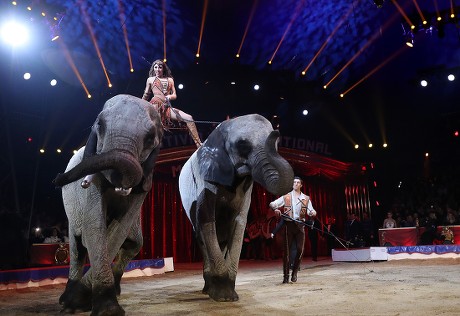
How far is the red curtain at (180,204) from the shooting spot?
14109mm

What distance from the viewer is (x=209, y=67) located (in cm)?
1697

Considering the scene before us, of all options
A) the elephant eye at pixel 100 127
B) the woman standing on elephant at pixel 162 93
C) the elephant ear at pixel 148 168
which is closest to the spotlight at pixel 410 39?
the woman standing on elephant at pixel 162 93

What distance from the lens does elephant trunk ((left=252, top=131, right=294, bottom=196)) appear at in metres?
3.85

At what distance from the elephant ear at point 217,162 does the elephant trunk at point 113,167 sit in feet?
4.31

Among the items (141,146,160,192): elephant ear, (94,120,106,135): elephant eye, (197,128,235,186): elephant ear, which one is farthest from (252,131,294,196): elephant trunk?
(94,120,106,135): elephant eye

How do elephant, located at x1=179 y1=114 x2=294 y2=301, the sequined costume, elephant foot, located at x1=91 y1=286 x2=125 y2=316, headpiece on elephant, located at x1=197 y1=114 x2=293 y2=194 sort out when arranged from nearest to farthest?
1. elephant foot, located at x1=91 y1=286 x2=125 y2=316
2. headpiece on elephant, located at x1=197 y1=114 x2=293 y2=194
3. elephant, located at x1=179 y1=114 x2=294 y2=301
4. the sequined costume

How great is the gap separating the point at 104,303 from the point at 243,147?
1.94 metres

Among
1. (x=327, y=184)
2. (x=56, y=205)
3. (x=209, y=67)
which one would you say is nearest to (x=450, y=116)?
(x=327, y=184)

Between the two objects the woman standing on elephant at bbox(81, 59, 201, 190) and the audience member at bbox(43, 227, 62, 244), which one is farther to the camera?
the audience member at bbox(43, 227, 62, 244)

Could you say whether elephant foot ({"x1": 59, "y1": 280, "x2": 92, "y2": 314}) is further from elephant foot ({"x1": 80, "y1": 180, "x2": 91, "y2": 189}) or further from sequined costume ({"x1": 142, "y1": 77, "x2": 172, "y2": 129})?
sequined costume ({"x1": 142, "y1": 77, "x2": 172, "y2": 129})

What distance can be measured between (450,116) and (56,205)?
639 inches

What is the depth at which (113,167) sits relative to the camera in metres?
3.20

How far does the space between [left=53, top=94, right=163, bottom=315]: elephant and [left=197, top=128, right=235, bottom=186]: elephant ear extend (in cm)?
83

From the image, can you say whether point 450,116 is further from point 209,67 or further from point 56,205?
point 56,205
